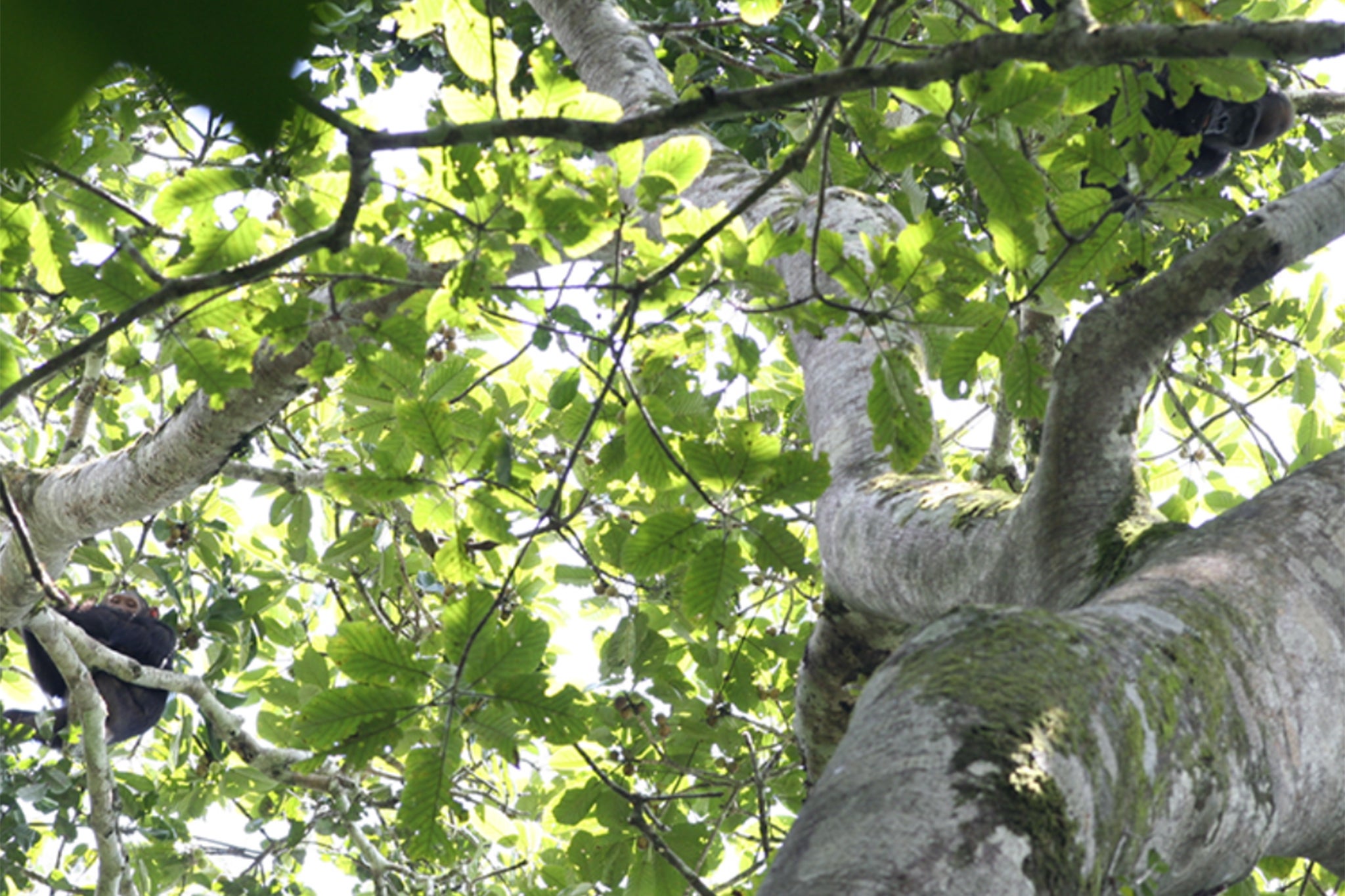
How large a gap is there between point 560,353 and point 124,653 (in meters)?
2.41

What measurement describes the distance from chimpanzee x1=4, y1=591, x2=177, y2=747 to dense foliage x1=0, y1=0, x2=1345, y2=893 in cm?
11

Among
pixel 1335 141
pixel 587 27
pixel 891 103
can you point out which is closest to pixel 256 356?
pixel 587 27

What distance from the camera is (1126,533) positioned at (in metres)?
1.45

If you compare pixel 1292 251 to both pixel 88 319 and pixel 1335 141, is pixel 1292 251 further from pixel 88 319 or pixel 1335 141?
pixel 88 319

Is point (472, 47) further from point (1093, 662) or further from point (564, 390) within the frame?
point (1093, 662)

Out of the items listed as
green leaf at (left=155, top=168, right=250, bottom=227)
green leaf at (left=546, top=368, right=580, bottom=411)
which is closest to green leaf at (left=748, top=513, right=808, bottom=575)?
green leaf at (left=546, top=368, right=580, bottom=411)

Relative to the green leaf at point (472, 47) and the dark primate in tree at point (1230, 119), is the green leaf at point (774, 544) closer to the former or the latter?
the green leaf at point (472, 47)

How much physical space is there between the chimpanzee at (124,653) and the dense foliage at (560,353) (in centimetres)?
11

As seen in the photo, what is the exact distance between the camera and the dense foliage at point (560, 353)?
4.80 ft

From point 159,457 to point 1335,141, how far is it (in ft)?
10.4

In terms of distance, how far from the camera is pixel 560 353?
7.07ft

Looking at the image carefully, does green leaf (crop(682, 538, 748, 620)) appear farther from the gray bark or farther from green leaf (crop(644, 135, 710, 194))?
green leaf (crop(644, 135, 710, 194))

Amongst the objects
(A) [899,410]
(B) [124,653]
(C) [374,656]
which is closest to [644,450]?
(A) [899,410]

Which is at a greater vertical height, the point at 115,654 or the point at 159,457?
the point at 159,457
